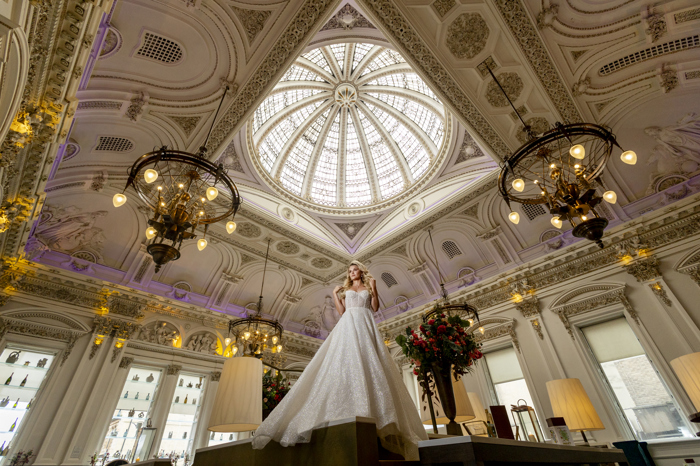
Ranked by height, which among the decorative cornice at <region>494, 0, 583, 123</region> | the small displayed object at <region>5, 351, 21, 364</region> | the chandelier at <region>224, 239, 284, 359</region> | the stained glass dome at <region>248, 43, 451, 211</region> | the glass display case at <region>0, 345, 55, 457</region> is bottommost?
the glass display case at <region>0, 345, 55, 457</region>

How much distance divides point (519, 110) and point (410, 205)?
5.47 metres

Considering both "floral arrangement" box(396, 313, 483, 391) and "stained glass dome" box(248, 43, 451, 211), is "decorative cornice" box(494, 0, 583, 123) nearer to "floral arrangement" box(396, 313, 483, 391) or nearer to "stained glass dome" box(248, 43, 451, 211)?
"stained glass dome" box(248, 43, 451, 211)

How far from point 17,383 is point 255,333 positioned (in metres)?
6.08

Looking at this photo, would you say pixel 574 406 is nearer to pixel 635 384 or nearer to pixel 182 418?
pixel 635 384

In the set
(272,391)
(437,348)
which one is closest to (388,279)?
(272,391)

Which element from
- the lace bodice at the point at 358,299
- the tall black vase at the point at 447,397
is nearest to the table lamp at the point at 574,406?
the tall black vase at the point at 447,397

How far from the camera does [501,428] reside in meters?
3.65

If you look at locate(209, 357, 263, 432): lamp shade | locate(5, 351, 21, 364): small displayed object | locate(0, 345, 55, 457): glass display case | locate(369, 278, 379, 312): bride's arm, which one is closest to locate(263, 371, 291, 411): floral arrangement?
locate(209, 357, 263, 432): lamp shade

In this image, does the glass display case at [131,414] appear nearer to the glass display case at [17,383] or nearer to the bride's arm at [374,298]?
the glass display case at [17,383]

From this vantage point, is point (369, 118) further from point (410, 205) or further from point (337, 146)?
point (410, 205)

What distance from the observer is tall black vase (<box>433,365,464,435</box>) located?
3.52 m

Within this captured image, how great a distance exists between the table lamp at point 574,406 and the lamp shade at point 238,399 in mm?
4107

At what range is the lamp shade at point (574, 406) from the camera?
4.49 m

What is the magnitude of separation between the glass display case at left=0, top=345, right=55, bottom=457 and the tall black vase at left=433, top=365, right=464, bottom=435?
10.3 m
